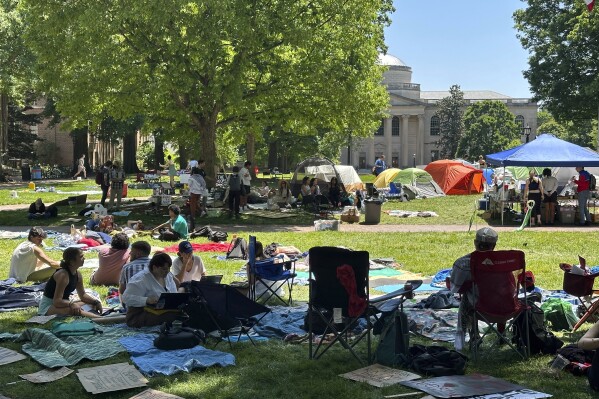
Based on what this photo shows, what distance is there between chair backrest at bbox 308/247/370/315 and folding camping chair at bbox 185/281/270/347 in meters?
0.89

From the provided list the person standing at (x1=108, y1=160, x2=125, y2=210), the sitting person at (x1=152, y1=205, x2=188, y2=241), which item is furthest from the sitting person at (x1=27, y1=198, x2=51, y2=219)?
the sitting person at (x1=152, y1=205, x2=188, y2=241)

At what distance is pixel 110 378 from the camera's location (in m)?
5.92

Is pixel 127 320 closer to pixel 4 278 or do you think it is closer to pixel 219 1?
pixel 4 278

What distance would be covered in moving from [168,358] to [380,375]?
192cm

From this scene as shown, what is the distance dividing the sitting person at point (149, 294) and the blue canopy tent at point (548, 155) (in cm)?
1275

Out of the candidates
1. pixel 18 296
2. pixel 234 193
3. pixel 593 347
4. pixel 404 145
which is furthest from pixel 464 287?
pixel 404 145

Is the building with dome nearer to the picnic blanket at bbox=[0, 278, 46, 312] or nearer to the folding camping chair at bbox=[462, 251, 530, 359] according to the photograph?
the picnic blanket at bbox=[0, 278, 46, 312]

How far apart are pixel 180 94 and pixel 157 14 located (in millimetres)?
2897

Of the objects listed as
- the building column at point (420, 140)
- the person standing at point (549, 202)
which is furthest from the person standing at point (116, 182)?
the building column at point (420, 140)

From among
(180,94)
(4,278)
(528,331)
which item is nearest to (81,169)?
(180,94)

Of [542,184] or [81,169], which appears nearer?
[542,184]

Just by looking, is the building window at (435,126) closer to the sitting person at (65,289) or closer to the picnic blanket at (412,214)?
the picnic blanket at (412,214)

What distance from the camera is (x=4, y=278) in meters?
10.8

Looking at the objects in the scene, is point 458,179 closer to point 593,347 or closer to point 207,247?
point 207,247
